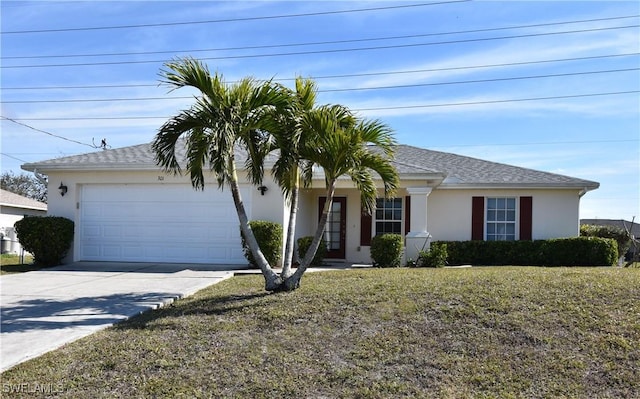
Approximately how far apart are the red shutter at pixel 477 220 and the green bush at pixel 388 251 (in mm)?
3770

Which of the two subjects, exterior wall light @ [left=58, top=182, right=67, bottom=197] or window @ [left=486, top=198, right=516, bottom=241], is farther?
window @ [left=486, top=198, right=516, bottom=241]

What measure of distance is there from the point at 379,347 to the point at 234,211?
365 inches

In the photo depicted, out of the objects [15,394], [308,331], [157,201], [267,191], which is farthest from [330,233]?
[15,394]

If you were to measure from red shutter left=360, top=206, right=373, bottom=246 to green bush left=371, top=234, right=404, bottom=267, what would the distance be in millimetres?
2611

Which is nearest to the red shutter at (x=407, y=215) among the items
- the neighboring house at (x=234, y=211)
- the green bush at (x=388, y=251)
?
the neighboring house at (x=234, y=211)

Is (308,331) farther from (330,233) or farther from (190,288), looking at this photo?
(330,233)

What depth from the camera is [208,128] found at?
28.2ft

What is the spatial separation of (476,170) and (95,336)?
1471cm

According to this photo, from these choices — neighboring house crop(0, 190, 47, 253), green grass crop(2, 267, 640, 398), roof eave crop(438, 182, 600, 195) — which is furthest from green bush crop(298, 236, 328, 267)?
neighboring house crop(0, 190, 47, 253)

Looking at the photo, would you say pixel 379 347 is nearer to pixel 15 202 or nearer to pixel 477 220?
pixel 477 220

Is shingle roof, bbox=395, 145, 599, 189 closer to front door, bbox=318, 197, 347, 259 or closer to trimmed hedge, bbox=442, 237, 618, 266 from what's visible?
trimmed hedge, bbox=442, 237, 618, 266

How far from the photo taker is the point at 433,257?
1450 cm

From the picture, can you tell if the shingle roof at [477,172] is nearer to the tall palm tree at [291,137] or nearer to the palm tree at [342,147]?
the palm tree at [342,147]

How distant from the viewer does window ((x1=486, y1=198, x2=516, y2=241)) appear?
55.7ft
